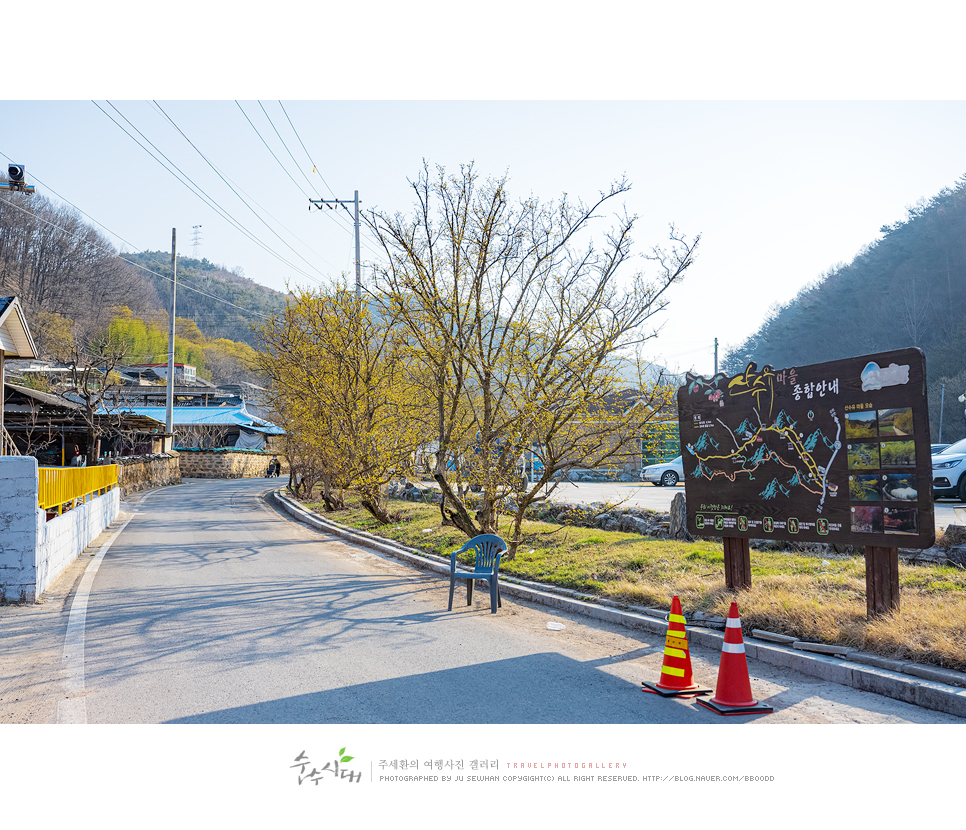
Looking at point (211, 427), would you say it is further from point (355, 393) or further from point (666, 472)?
point (355, 393)

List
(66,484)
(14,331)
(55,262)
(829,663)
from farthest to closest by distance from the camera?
(55,262)
(14,331)
(66,484)
(829,663)

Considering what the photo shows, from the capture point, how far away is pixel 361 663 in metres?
5.99

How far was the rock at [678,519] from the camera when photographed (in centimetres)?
1212

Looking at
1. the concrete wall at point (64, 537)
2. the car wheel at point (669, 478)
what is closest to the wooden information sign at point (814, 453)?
the concrete wall at point (64, 537)

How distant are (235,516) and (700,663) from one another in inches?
725

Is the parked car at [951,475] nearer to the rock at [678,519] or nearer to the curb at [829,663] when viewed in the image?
the rock at [678,519]

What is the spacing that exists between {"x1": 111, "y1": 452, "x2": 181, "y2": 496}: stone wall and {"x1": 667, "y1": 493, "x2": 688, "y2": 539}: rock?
1005 inches

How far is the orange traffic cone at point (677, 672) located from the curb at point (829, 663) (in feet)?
3.71

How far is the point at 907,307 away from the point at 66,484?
219ft

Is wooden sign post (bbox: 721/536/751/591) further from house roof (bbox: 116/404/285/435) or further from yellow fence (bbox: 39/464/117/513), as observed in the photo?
house roof (bbox: 116/404/285/435)

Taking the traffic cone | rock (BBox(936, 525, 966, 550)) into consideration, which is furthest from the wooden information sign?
rock (BBox(936, 525, 966, 550))

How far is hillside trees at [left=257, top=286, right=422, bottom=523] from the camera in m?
16.4

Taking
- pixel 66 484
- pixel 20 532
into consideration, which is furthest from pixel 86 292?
pixel 20 532

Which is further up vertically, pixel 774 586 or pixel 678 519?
pixel 678 519
